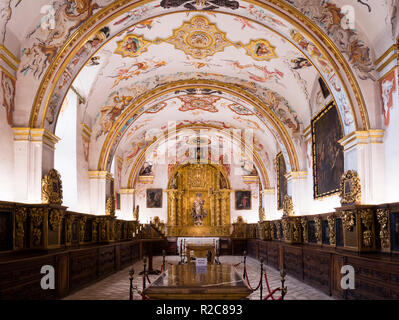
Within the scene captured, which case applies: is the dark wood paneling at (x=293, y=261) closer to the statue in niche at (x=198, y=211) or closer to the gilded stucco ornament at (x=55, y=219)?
the gilded stucco ornament at (x=55, y=219)

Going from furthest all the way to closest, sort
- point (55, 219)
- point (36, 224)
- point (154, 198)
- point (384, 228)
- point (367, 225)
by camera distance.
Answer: point (154, 198), point (55, 219), point (367, 225), point (36, 224), point (384, 228)

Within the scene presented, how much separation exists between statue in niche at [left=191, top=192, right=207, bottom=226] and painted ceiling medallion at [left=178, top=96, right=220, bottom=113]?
1019 centimetres

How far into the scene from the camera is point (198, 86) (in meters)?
18.4

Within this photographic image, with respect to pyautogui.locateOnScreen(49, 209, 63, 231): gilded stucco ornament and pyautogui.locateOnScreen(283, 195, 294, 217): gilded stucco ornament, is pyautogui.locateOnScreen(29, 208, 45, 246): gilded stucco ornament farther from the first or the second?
pyautogui.locateOnScreen(283, 195, 294, 217): gilded stucco ornament

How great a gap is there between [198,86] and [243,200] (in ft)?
46.2

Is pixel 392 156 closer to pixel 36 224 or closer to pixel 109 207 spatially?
pixel 36 224

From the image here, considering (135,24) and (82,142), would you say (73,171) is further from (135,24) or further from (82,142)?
(135,24)

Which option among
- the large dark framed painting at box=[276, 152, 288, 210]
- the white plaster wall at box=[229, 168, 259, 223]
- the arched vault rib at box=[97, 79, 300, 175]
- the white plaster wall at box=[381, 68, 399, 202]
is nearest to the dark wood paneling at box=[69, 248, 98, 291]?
the arched vault rib at box=[97, 79, 300, 175]

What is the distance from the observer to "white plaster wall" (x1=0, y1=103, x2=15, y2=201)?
30.8ft

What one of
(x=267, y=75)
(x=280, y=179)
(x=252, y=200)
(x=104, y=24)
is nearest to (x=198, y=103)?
(x=280, y=179)

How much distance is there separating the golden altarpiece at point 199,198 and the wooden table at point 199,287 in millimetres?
22855

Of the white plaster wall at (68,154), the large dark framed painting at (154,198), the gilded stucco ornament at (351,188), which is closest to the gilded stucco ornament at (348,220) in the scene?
the gilded stucco ornament at (351,188)

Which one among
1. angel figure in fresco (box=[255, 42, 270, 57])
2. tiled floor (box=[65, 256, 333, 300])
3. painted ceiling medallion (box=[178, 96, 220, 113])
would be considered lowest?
tiled floor (box=[65, 256, 333, 300])

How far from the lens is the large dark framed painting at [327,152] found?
13.0 meters
